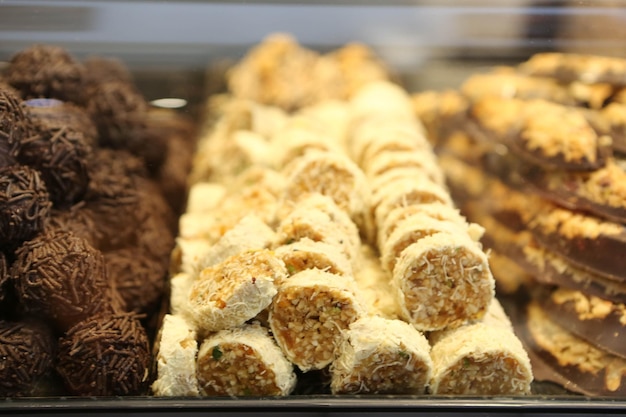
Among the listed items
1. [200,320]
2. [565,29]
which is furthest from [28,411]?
[565,29]

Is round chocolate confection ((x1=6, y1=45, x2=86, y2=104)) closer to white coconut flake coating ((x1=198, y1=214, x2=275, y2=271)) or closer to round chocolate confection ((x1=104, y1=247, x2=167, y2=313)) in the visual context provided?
round chocolate confection ((x1=104, y1=247, x2=167, y2=313))

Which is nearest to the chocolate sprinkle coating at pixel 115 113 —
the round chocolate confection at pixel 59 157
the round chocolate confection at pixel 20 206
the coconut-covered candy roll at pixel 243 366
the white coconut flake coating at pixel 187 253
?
the round chocolate confection at pixel 59 157

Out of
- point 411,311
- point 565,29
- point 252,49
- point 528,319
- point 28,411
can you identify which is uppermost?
point 565,29

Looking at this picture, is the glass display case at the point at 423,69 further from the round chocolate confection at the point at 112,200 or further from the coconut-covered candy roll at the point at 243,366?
the round chocolate confection at the point at 112,200

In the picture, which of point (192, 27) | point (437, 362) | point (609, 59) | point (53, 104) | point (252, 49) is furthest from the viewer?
point (252, 49)

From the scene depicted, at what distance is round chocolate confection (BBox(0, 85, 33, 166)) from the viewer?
6.73ft

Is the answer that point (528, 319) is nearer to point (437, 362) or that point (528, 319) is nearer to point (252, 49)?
point (437, 362)

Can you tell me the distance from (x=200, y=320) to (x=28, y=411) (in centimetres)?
52

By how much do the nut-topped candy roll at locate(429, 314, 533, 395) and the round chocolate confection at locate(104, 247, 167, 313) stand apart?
1.12 m

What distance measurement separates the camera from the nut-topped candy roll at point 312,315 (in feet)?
6.29

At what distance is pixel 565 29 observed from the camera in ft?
9.96

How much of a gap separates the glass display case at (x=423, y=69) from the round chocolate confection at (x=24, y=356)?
9cm

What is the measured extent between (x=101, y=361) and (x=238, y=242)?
564 mm

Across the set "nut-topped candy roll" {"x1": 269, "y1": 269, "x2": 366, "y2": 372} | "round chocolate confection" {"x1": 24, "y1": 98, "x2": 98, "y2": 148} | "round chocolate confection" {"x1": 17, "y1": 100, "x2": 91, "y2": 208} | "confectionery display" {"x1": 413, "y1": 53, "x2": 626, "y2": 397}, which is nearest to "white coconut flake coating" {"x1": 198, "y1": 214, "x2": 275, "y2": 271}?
"nut-topped candy roll" {"x1": 269, "y1": 269, "x2": 366, "y2": 372}
